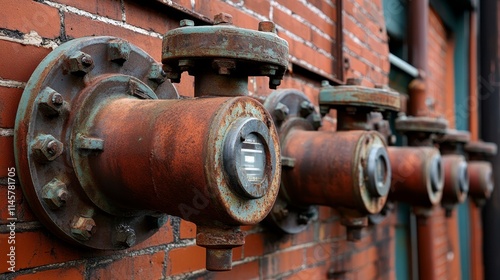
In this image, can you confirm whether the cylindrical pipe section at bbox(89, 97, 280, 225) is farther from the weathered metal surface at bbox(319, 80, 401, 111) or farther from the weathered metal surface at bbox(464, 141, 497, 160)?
the weathered metal surface at bbox(464, 141, 497, 160)

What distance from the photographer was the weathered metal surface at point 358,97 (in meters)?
1.30


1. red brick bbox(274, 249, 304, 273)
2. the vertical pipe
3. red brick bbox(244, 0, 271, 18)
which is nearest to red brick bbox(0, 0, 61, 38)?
red brick bbox(244, 0, 271, 18)

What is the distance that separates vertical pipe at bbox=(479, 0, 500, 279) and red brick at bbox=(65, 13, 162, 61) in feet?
11.8

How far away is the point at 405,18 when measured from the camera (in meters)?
3.20

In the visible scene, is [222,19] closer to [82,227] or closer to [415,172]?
[82,227]

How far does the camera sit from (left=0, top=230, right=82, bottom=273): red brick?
79 centimetres

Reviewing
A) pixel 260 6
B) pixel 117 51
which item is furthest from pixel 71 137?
pixel 260 6

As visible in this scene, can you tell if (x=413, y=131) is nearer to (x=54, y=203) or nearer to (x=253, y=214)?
(x=253, y=214)

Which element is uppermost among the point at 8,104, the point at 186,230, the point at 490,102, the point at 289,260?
the point at 490,102

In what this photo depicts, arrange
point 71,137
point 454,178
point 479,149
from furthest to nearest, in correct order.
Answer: point 479,149, point 454,178, point 71,137

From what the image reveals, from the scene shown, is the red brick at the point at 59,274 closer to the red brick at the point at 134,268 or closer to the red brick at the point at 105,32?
the red brick at the point at 134,268

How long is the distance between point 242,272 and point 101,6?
727mm

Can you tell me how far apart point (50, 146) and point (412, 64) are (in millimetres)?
2535

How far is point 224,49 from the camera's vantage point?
76cm
